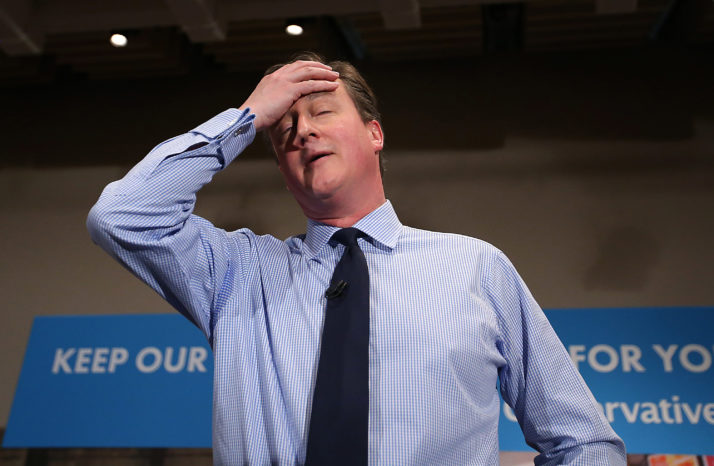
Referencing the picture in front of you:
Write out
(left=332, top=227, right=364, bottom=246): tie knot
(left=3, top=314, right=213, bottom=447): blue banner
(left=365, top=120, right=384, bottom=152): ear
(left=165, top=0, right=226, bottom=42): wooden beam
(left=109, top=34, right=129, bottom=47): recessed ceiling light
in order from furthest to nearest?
1. (left=109, top=34, right=129, bottom=47): recessed ceiling light
2. (left=165, top=0, right=226, bottom=42): wooden beam
3. (left=3, top=314, right=213, bottom=447): blue banner
4. (left=365, top=120, right=384, bottom=152): ear
5. (left=332, top=227, right=364, bottom=246): tie knot

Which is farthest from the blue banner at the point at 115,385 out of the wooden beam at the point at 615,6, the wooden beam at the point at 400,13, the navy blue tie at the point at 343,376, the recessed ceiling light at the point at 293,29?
the wooden beam at the point at 615,6

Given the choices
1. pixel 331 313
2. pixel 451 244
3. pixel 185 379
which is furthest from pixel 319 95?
pixel 185 379

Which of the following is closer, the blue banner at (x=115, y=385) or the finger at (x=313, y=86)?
the finger at (x=313, y=86)

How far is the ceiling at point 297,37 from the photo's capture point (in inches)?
175

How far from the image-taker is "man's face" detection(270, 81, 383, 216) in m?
1.70

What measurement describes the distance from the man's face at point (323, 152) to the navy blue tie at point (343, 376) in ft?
0.70

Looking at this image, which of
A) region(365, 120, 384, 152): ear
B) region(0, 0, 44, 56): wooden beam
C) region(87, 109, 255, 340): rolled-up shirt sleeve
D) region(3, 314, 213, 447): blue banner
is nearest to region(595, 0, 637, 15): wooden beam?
region(365, 120, 384, 152): ear

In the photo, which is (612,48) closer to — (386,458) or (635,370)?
(635,370)

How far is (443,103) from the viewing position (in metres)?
5.23

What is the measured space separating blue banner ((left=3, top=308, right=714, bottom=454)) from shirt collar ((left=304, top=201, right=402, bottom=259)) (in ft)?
7.72

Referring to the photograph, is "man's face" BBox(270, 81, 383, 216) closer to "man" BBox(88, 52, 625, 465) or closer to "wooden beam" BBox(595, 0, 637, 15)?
"man" BBox(88, 52, 625, 465)

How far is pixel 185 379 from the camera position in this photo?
13.8ft

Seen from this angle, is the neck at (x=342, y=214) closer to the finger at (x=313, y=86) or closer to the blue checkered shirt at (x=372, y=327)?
the blue checkered shirt at (x=372, y=327)

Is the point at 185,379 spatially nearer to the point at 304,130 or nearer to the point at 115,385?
the point at 115,385
